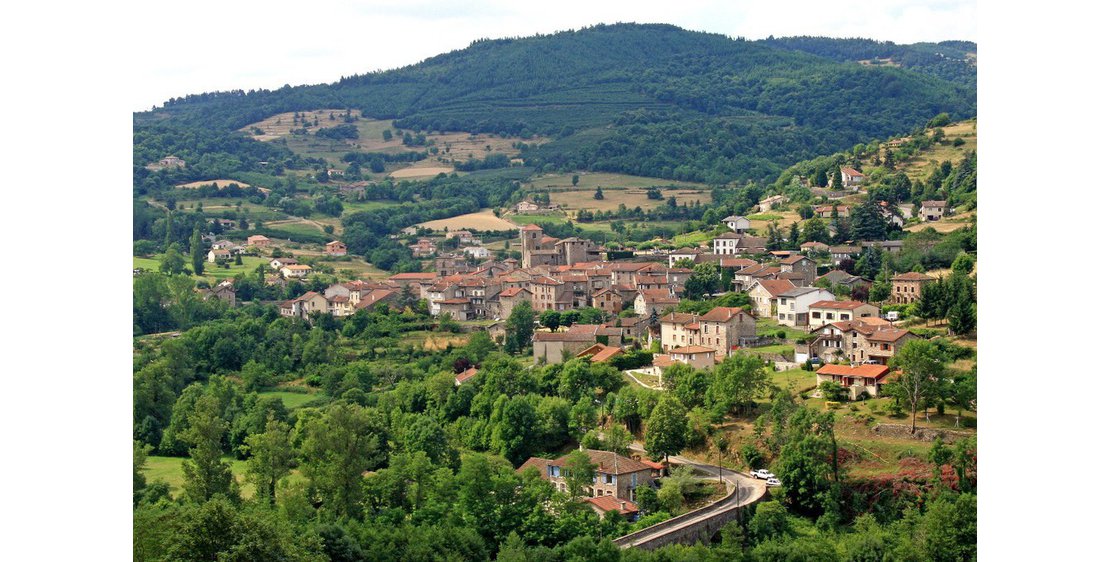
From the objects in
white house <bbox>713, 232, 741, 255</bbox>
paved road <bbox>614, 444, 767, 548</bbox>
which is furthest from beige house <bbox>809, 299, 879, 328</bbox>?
white house <bbox>713, 232, 741, 255</bbox>

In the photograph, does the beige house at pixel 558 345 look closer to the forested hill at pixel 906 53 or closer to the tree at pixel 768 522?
the tree at pixel 768 522

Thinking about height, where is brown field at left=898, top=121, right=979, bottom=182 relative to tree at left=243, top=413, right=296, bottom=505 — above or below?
above

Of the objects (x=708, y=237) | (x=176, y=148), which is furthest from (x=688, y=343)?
(x=176, y=148)

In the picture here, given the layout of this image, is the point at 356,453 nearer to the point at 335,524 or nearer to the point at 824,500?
the point at 335,524

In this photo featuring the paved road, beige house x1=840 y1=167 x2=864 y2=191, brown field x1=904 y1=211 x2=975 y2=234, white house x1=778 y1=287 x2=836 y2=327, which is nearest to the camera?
the paved road

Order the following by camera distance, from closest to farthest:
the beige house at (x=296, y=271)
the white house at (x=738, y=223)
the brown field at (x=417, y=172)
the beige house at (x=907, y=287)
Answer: the beige house at (x=907, y=287) → the white house at (x=738, y=223) → the beige house at (x=296, y=271) → the brown field at (x=417, y=172)

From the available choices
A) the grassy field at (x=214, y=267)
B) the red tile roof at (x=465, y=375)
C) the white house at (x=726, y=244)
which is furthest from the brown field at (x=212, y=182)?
the red tile roof at (x=465, y=375)

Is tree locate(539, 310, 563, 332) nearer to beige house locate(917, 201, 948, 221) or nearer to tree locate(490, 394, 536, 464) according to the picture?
tree locate(490, 394, 536, 464)
